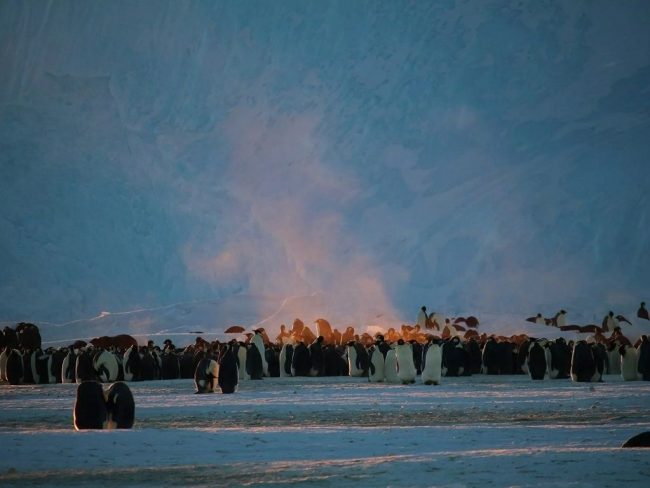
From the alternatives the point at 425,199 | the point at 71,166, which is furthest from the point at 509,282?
the point at 71,166

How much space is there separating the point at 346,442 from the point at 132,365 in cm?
1079

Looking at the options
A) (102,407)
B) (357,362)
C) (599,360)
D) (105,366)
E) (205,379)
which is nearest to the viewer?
(102,407)

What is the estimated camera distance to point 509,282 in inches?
1319

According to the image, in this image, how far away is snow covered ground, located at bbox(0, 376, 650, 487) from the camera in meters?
5.85

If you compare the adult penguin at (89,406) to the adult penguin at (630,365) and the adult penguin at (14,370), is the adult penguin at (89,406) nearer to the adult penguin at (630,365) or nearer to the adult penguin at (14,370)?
the adult penguin at (630,365)

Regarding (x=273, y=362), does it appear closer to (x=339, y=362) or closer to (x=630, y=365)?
(x=339, y=362)

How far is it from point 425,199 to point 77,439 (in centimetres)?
3052

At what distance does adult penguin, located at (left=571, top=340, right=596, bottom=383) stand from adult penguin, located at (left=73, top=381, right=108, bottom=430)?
8.21 meters

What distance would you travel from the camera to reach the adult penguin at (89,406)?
8398 millimetres

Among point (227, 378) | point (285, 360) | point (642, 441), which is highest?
point (285, 360)

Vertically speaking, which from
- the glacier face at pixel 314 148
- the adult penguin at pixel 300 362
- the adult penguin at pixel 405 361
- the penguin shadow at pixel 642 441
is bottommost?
the penguin shadow at pixel 642 441

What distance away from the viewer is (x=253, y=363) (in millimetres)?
17969

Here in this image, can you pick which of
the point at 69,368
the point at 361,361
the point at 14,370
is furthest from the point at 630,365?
the point at 14,370

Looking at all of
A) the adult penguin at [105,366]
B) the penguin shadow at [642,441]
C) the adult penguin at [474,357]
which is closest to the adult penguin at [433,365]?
the adult penguin at [474,357]
